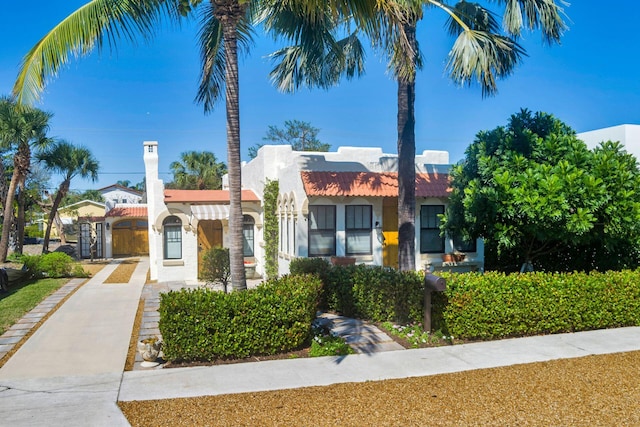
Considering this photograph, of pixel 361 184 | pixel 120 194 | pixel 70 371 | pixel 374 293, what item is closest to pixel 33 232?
pixel 120 194

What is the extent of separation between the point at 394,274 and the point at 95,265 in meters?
20.6

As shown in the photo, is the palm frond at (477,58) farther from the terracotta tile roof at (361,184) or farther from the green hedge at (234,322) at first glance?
the green hedge at (234,322)

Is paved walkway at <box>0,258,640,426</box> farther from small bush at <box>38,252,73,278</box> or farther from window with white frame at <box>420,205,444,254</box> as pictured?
small bush at <box>38,252,73,278</box>

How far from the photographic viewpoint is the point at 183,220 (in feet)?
58.1

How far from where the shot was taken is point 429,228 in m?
15.8

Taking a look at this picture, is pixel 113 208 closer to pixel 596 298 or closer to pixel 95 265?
pixel 95 265

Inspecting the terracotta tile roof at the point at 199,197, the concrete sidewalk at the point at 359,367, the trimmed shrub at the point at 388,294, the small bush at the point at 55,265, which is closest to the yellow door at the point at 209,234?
the terracotta tile roof at the point at 199,197

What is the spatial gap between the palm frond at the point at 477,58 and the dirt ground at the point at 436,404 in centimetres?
633

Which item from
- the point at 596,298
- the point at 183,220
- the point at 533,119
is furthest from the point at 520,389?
the point at 183,220

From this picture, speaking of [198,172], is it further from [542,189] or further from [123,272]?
[542,189]

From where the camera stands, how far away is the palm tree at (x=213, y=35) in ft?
26.0

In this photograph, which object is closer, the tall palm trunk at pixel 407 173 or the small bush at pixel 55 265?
the tall palm trunk at pixel 407 173

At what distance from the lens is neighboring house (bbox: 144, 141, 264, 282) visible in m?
17.6

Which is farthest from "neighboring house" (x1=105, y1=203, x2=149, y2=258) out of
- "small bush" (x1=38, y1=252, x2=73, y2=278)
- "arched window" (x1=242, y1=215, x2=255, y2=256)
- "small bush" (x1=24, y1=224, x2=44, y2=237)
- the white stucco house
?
"small bush" (x1=24, y1=224, x2=44, y2=237)
